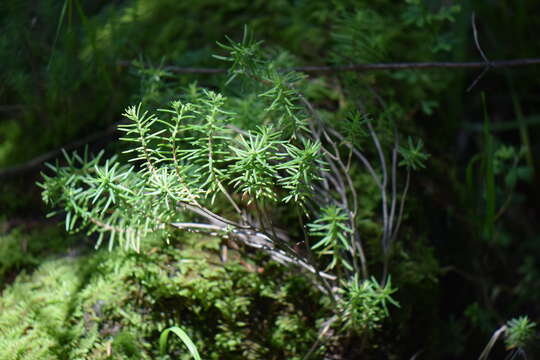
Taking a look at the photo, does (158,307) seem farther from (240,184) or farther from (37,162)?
(37,162)

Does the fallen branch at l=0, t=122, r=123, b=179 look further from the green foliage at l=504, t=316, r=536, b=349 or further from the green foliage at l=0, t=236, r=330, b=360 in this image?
the green foliage at l=504, t=316, r=536, b=349

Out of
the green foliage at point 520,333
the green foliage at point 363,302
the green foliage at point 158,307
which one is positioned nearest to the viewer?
the green foliage at point 363,302

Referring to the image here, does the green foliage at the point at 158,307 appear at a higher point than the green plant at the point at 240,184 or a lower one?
lower

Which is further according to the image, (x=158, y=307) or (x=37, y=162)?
(x=37, y=162)

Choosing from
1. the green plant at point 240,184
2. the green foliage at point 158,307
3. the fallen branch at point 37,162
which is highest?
the green plant at point 240,184

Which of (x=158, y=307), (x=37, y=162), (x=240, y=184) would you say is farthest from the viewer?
(x=37, y=162)

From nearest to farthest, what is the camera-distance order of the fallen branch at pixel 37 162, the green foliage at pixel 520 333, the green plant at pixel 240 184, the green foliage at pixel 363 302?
the green plant at pixel 240 184 → the green foliage at pixel 363 302 → the green foliage at pixel 520 333 → the fallen branch at pixel 37 162

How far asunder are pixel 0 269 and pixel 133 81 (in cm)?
104

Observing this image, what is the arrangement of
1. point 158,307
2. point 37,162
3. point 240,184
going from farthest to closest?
point 37,162, point 158,307, point 240,184

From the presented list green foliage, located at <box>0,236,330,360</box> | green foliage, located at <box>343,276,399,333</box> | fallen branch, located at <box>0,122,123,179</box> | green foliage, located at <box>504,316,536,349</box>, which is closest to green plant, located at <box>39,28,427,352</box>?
green foliage, located at <box>343,276,399,333</box>

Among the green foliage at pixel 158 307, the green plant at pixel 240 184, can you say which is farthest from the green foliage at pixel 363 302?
the green foliage at pixel 158 307

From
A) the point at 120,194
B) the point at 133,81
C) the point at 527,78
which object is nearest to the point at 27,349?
the point at 120,194

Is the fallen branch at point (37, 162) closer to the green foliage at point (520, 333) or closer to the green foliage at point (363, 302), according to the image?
the green foliage at point (363, 302)

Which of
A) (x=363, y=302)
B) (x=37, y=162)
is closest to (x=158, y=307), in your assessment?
(x=363, y=302)
